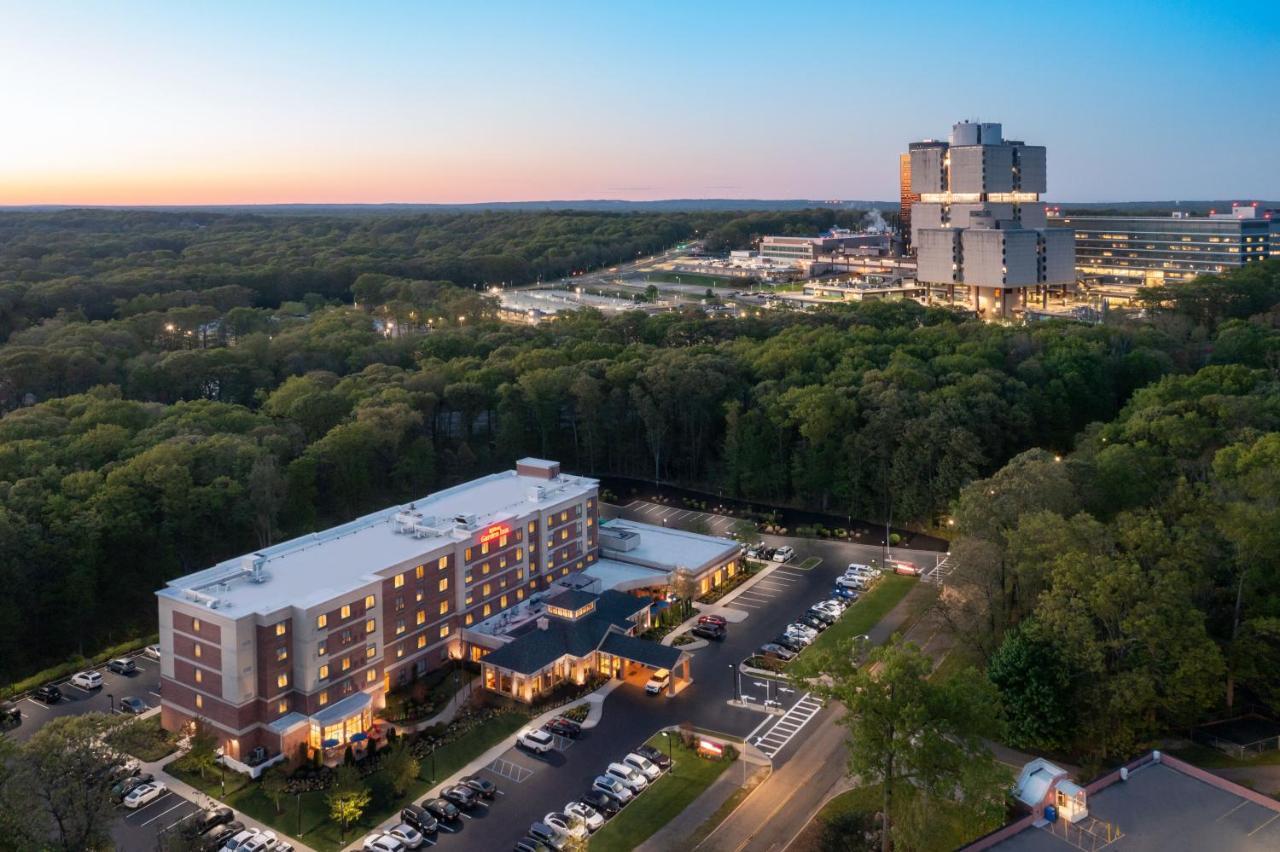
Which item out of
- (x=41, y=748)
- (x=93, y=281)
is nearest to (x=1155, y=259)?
(x=93, y=281)

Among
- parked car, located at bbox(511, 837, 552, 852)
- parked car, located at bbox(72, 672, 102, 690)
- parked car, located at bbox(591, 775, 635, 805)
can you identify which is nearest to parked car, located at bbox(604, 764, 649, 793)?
parked car, located at bbox(591, 775, 635, 805)

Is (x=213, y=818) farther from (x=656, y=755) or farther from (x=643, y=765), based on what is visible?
(x=656, y=755)

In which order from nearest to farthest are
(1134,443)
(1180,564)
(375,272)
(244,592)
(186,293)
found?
(1180,564) < (244,592) < (1134,443) < (186,293) < (375,272)

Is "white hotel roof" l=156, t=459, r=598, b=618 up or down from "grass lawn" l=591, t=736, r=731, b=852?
up

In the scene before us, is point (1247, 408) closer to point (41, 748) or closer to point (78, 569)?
point (41, 748)

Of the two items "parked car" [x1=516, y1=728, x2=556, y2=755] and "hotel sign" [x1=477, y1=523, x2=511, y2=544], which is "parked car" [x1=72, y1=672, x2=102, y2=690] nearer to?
"hotel sign" [x1=477, y1=523, x2=511, y2=544]

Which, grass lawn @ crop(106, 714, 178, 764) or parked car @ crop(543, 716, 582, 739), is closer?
grass lawn @ crop(106, 714, 178, 764)

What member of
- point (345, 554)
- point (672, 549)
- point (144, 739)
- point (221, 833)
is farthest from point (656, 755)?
point (672, 549)
